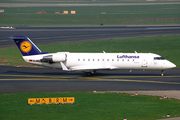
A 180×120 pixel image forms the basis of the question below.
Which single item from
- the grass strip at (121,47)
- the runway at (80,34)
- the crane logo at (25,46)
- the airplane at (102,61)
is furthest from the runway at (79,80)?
the runway at (80,34)

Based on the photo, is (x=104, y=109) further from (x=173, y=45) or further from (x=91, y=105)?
(x=173, y=45)

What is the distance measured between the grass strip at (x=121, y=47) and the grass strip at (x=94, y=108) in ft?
84.0

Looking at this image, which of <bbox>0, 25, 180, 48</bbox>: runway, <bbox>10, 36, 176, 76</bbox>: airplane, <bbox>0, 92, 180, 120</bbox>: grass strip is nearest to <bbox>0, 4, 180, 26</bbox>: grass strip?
<bbox>0, 25, 180, 48</bbox>: runway

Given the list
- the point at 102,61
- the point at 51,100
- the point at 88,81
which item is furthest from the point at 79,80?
the point at 51,100

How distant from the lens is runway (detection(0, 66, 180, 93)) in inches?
1395

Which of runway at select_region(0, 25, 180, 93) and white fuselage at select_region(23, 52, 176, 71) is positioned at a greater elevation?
white fuselage at select_region(23, 52, 176, 71)

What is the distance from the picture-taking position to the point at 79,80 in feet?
131

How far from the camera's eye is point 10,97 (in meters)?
30.8

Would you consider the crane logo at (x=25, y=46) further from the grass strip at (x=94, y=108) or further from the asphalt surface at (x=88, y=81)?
the grass strip at (x=94, y=108)

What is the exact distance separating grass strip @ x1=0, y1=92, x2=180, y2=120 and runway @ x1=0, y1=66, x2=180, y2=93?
125 inches

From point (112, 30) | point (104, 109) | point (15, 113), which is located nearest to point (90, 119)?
point (104, 109)

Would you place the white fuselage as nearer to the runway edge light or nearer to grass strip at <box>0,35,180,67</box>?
grass strip at <box>0,35,180,67</box>

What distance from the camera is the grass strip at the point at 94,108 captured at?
24.4 metres

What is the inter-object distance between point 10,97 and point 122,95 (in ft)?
37.8
